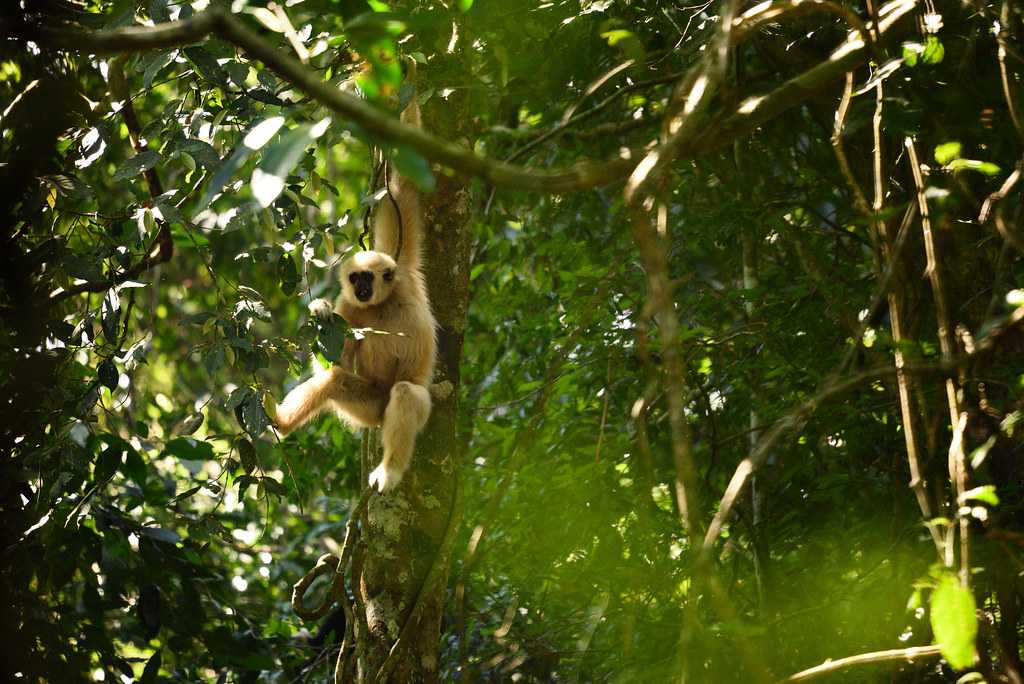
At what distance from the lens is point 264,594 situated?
7754 mm

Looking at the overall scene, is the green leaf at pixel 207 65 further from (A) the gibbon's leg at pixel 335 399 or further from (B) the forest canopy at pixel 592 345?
(A) the gibbon's leg at pixel 335 399

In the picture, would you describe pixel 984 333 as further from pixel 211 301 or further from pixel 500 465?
pixel 211 301

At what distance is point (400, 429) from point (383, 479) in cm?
63

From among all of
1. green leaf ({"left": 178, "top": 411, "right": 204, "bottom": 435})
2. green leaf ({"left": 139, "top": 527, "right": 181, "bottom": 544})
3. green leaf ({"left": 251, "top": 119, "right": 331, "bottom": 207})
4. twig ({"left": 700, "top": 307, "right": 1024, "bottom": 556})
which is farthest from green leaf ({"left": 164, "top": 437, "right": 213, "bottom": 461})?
green leaf ({"left": 251, "top": 119, "right": 331, "bottom": 207})

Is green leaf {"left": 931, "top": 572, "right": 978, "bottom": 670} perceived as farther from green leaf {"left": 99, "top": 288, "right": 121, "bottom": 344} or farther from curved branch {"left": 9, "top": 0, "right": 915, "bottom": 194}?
green leaf {"left": 99, "top": 288, "right": 121, "bottom": 344}

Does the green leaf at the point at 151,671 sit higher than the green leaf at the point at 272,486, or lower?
lower

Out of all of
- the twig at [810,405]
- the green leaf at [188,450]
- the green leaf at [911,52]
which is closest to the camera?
the twig at [810,405]

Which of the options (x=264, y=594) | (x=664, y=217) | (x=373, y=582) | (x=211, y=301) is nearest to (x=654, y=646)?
(x=373, y=582)

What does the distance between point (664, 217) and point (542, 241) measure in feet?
12.4

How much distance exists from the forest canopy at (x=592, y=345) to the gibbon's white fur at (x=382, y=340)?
287 millimetres

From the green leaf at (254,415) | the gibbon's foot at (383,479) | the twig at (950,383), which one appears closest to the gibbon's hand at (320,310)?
the green leaf at (254,415)

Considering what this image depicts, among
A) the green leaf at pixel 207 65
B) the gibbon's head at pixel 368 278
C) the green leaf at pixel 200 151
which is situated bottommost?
the green leaf at pixel 200 151

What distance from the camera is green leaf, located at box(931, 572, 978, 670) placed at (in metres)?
2.03

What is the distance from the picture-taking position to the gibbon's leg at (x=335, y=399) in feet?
17.7
